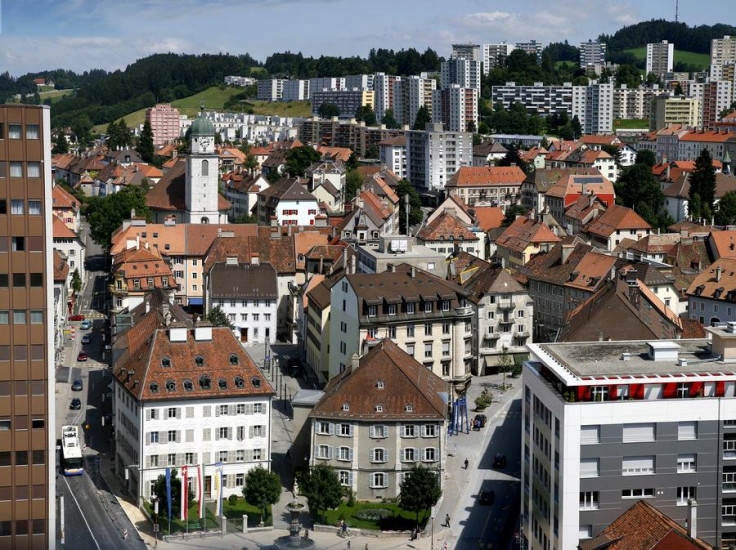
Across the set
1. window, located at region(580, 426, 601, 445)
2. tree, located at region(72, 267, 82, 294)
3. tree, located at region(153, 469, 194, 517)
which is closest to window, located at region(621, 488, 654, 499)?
window, located at region(580, 426, 601, 445)

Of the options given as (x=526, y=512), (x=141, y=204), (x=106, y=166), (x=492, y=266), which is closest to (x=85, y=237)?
(x=141, y=204)

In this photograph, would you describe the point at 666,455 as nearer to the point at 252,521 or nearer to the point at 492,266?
the point at 252,521

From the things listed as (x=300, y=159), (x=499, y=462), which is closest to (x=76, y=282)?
(x=499, y=462)

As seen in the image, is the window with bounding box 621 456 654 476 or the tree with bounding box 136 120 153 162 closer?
the window with bounding box 621 456 654 476

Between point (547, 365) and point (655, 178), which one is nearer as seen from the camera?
Result: point (547, 365)

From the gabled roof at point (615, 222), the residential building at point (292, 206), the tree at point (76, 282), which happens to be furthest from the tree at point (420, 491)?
the residential building at point (292, 206)

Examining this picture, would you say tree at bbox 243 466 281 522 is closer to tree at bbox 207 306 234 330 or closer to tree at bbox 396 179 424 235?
tree at bbox 207 306 234 330
